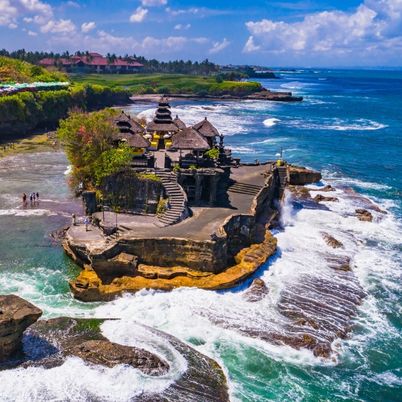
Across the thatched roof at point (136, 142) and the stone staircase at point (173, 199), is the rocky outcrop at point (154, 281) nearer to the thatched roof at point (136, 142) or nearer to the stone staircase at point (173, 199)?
the stone staircase at point (173, 199)

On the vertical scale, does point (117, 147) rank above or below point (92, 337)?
above

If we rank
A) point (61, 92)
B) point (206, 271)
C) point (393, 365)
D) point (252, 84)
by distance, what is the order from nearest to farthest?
point (393, 365)
point (206, 271)
point (61, 92)
point (252, 84)

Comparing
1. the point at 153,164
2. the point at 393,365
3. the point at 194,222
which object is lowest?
the point at 393,365

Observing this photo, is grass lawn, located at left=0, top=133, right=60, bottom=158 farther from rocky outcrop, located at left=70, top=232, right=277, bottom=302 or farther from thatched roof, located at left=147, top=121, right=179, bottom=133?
rocky outcrop, located at left=70, top=232, right=277, bottom=302

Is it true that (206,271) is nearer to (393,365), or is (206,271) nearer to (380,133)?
(393,365)

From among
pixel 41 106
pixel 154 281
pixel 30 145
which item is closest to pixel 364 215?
pixel 154 281

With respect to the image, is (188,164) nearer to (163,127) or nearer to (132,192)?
(132,192)

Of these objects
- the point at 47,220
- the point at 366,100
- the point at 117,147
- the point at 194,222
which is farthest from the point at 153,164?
the point at 366,100
